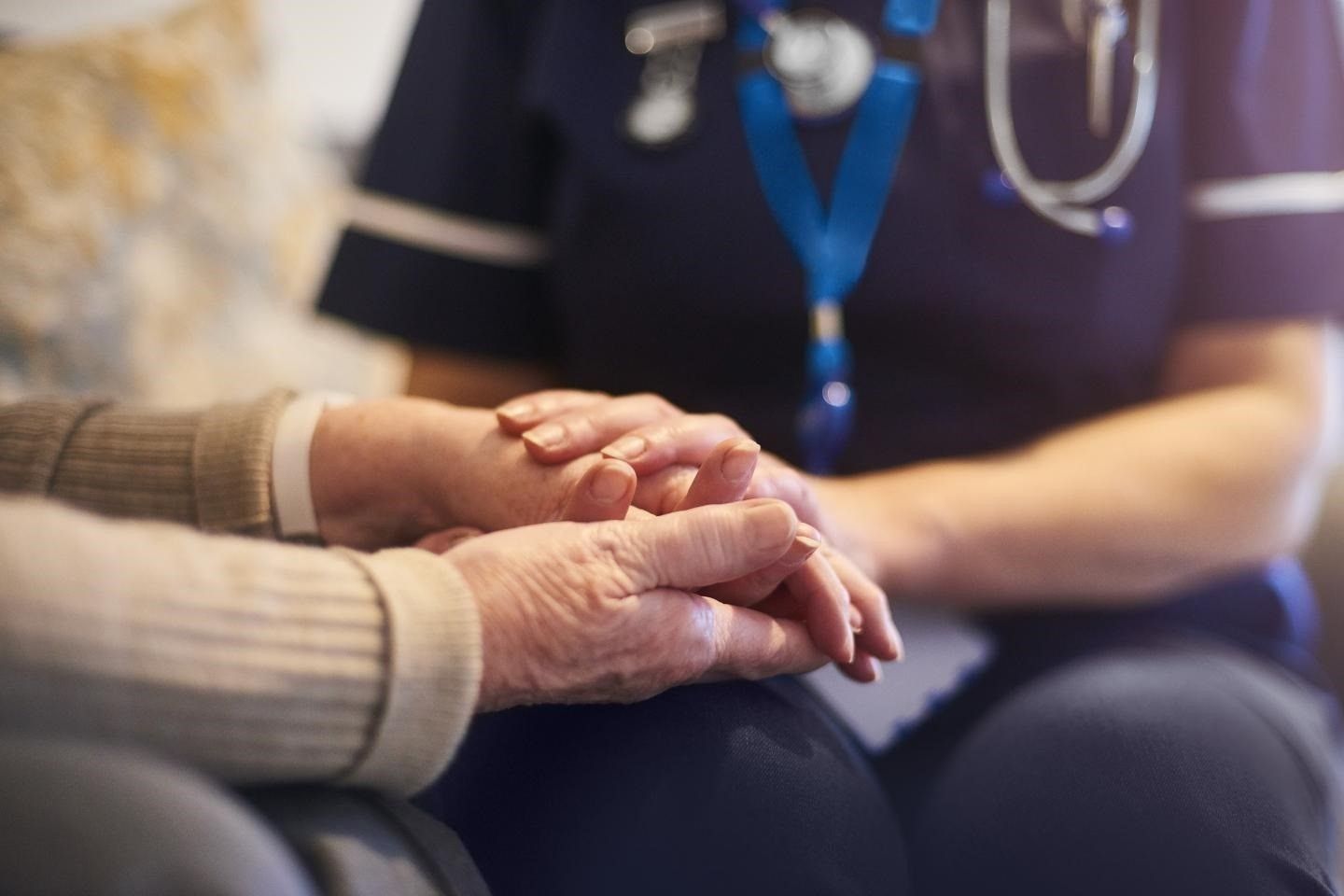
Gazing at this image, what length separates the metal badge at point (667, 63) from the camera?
2.30 ft

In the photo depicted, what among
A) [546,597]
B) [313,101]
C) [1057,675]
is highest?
[313,101]

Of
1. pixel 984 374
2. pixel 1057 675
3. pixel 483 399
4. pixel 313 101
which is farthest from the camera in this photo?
pixel 313 101

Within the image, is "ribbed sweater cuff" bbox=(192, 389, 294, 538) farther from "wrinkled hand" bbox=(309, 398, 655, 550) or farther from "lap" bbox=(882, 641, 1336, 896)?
"lap" bbox=(882, 641, 1336, 896)

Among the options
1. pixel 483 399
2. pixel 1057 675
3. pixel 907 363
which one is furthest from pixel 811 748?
pixel 483 399

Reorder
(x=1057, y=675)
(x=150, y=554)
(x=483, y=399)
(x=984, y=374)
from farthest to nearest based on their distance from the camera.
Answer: (x=483, y=399), (x=984, y=374), (x=1057, y=675), (x=150, y=554)

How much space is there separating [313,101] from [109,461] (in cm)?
95

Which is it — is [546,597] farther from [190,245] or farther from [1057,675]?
[190,245]

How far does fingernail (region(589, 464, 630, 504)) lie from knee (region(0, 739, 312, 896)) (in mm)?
206

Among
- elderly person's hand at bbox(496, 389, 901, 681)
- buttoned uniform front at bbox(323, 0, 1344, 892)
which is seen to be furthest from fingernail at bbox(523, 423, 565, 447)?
buttoned uniform front at bbox(323, 0, 1344, 892)

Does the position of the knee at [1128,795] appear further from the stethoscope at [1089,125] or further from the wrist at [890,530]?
the stethoscope at [1089,125]

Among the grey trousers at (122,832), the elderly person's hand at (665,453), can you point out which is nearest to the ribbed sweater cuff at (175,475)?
the elderly person's hand at (665,453)

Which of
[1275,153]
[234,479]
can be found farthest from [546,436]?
[1275,153]

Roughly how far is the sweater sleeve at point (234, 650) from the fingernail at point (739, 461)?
0.46 ft

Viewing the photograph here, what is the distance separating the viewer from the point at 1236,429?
0.68m
